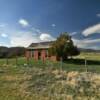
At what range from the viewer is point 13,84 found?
47.1ft

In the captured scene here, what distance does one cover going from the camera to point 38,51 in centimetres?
4844

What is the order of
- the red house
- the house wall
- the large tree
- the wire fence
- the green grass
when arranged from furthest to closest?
the red house
the house wall
the large tree
the green grass
the wire fence

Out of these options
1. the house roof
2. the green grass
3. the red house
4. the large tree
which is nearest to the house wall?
the red house

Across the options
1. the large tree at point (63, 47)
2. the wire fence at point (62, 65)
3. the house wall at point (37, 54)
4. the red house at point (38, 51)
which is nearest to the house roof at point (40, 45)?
the red house at point (38, 51)

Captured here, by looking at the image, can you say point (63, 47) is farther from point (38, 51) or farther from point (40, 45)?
point (40, 45)

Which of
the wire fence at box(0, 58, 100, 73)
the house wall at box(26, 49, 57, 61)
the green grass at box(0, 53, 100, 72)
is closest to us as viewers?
the wire fence at box(0, 58, 100, 73)

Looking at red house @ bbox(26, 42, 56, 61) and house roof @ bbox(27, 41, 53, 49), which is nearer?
red house @ bbox(26, 42, 56, 61)

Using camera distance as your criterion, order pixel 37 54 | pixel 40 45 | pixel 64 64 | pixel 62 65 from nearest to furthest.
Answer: pixel 62 65
pixel 64 64
pixel 37 54
pixel 40 45

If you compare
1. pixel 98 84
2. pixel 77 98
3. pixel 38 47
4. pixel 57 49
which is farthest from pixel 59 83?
pixel 38 47

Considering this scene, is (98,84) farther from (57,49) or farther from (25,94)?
(57,49)

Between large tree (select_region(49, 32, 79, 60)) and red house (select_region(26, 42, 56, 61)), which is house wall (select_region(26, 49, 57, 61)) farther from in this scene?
large tree (select_region(49, 32, 79, 60))

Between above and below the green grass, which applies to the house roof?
above

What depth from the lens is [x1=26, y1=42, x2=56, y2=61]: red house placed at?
46.4 m

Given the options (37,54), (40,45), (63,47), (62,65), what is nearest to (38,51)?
(37,54)
